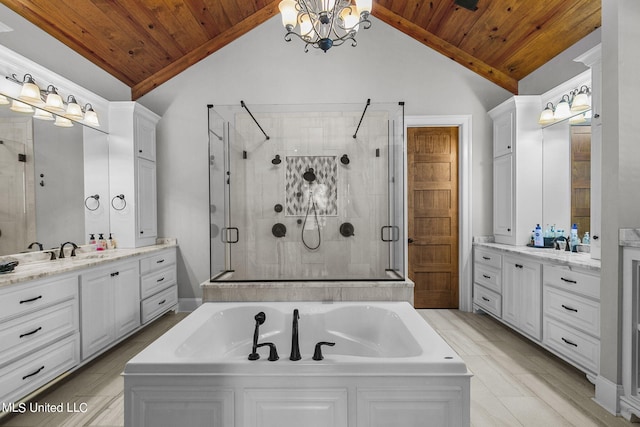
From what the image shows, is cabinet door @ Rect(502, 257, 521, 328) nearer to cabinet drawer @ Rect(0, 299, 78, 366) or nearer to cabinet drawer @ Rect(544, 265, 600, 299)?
cabinet drawer @ Rect(544, 265, 600, 299)

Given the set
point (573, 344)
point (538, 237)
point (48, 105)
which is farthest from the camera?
point (538, 237)

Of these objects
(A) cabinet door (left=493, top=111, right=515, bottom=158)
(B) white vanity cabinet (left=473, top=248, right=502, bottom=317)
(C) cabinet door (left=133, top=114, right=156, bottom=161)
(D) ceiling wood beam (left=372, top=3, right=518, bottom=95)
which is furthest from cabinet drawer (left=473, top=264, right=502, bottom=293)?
(C) cabinet door (left=133, top=114, right=156, bottom=161)

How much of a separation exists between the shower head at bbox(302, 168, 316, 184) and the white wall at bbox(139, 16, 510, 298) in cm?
162

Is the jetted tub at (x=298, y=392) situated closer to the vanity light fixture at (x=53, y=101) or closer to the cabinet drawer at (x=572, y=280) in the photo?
the cabinet drawer at (x=572, y=280)

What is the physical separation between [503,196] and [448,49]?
1.79 meters

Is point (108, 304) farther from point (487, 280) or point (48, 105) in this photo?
point (487, 280)

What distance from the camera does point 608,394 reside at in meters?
1.98

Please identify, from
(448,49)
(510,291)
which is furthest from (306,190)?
(448,49)

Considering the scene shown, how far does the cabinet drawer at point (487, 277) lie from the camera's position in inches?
133

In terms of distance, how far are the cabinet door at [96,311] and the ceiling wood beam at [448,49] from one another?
393cm

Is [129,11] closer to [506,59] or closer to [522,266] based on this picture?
[506,59]

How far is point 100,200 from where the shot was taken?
3.38 m

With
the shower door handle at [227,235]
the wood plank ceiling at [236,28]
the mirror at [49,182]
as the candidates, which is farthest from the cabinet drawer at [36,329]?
the wood plank ceiling at [236,28]

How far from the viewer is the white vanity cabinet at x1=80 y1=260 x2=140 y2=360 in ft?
8.07
